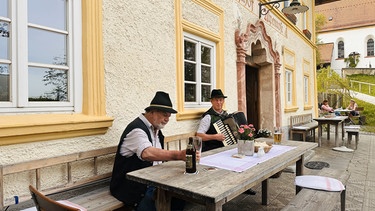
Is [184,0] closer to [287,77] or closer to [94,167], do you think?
[94,167]

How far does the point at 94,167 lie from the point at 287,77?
797 centimetres

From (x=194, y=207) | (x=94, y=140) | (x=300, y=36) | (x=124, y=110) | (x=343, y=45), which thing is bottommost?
(x=194, y=207)

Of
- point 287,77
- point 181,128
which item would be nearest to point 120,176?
point 181,128

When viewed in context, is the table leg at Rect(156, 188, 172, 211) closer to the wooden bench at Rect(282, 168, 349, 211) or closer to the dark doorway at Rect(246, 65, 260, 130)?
the wooden bench at Rect(282, 168, 349, 211)

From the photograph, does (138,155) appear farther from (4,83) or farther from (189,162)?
(4,83)

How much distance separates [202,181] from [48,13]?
2216mm

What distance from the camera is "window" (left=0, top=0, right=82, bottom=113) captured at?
7.69 feet

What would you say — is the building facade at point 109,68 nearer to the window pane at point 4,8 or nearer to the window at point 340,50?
the window pane at point 4,8

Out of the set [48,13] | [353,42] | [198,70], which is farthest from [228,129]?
[353,42]

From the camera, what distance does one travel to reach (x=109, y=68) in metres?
3.10

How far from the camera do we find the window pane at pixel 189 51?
4.56m

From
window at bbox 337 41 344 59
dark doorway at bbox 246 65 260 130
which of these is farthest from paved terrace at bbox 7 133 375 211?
window at bbox 337 41 344 59

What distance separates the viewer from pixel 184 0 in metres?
4.36

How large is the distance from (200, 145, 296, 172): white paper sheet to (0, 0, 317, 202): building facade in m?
1.19
